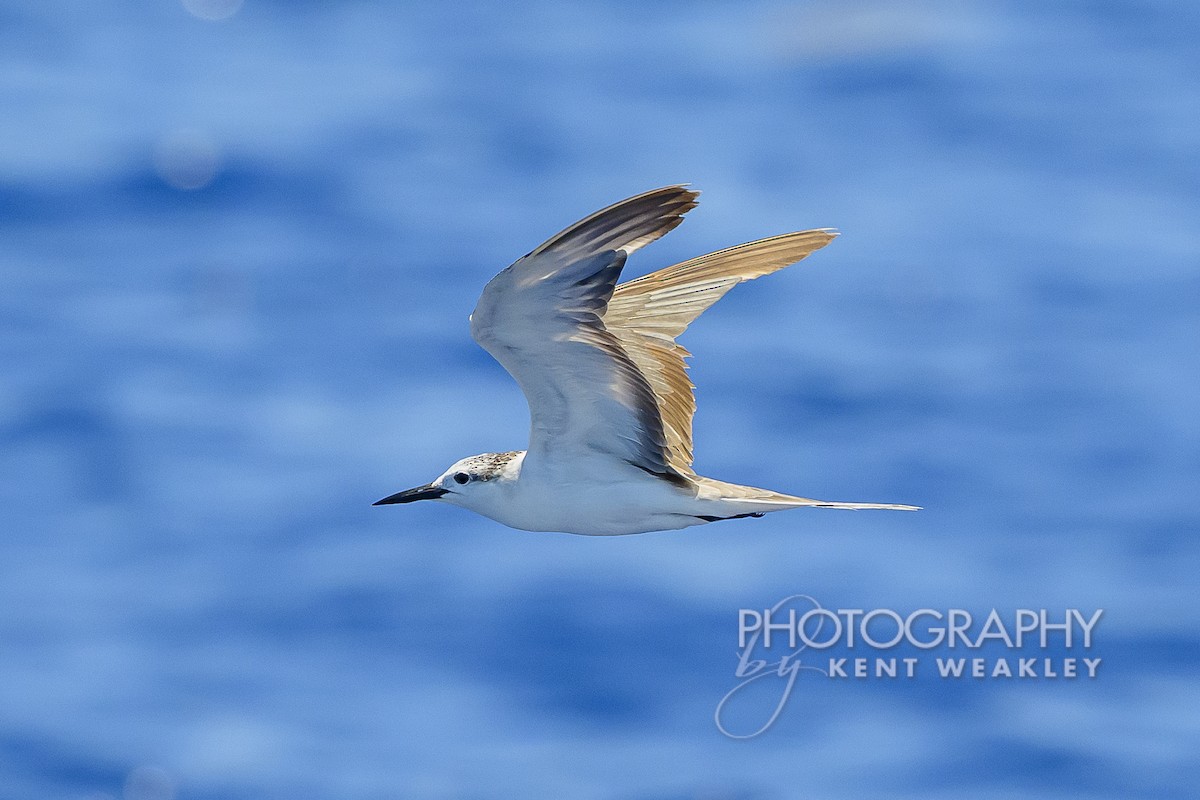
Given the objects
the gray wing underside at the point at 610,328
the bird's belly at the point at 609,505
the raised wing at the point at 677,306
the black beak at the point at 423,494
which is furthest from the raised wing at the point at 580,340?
the raised wing at the point at 677,306

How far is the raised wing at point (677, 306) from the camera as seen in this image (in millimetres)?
12547

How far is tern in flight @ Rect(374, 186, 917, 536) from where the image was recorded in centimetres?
1002

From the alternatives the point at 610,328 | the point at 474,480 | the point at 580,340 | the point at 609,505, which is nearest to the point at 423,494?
the point at 474,480

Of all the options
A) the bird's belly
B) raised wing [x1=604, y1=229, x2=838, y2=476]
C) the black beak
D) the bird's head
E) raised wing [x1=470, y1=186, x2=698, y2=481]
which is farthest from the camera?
raised wing [x1=604, y1=229, x2=838, y2=476]

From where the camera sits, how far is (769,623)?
1697 centimetres

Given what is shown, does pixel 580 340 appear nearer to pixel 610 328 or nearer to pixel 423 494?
pixel 423 494

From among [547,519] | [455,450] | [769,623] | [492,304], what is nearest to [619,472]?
[547,519]

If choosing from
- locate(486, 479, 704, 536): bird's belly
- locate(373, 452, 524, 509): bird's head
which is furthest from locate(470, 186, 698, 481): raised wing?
locate(373, 452, 524, 509): bird's head

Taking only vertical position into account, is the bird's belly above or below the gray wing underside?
below

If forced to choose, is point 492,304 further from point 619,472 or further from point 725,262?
point 725,262

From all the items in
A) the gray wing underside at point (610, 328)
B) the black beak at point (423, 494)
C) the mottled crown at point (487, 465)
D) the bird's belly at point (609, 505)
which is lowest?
the bird's belly at point (609, 505)

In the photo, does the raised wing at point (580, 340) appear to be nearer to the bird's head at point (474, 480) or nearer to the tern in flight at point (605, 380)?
the tern in flight at point (605, 380)

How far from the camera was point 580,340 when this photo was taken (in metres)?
10.5

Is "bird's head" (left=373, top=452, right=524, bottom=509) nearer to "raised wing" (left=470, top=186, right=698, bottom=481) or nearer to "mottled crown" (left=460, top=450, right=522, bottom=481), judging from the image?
"mottled crown" (left=460, top=450, right=522, bottom=481)
